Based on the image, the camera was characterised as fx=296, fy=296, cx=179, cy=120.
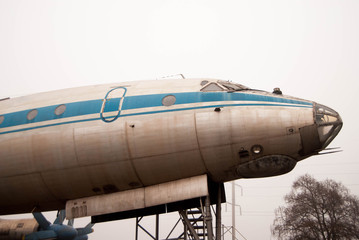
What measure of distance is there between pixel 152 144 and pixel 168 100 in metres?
1.58

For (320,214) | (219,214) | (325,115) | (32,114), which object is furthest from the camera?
(320,214)

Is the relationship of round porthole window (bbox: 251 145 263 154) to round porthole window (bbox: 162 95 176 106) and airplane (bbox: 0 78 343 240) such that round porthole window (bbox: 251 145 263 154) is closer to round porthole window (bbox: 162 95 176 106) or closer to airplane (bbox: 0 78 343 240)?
airplane (bbox: 0 78 343 240)

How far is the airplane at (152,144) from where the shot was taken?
8.71m

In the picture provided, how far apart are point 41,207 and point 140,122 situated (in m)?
5.12

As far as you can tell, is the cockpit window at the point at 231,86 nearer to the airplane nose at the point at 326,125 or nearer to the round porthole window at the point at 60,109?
the airplane nose at the point at 326,125

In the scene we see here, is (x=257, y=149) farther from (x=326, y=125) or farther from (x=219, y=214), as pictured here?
(x=219, y=214)

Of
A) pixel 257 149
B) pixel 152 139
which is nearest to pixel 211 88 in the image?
pixel 257 149

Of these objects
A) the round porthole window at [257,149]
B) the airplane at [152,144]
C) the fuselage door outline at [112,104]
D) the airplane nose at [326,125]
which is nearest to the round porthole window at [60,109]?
the airplane at [152,144]

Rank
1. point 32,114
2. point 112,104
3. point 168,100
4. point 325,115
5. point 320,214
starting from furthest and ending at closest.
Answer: point 320,214
point 32,114
point 112,104
point 168,100
point 325,115

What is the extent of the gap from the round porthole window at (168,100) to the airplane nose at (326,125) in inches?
169

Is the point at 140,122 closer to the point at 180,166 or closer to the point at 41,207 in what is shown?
the point at 180,166

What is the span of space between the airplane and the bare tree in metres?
31.2

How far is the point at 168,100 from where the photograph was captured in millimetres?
9570

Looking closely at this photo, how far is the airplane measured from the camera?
343 inches
